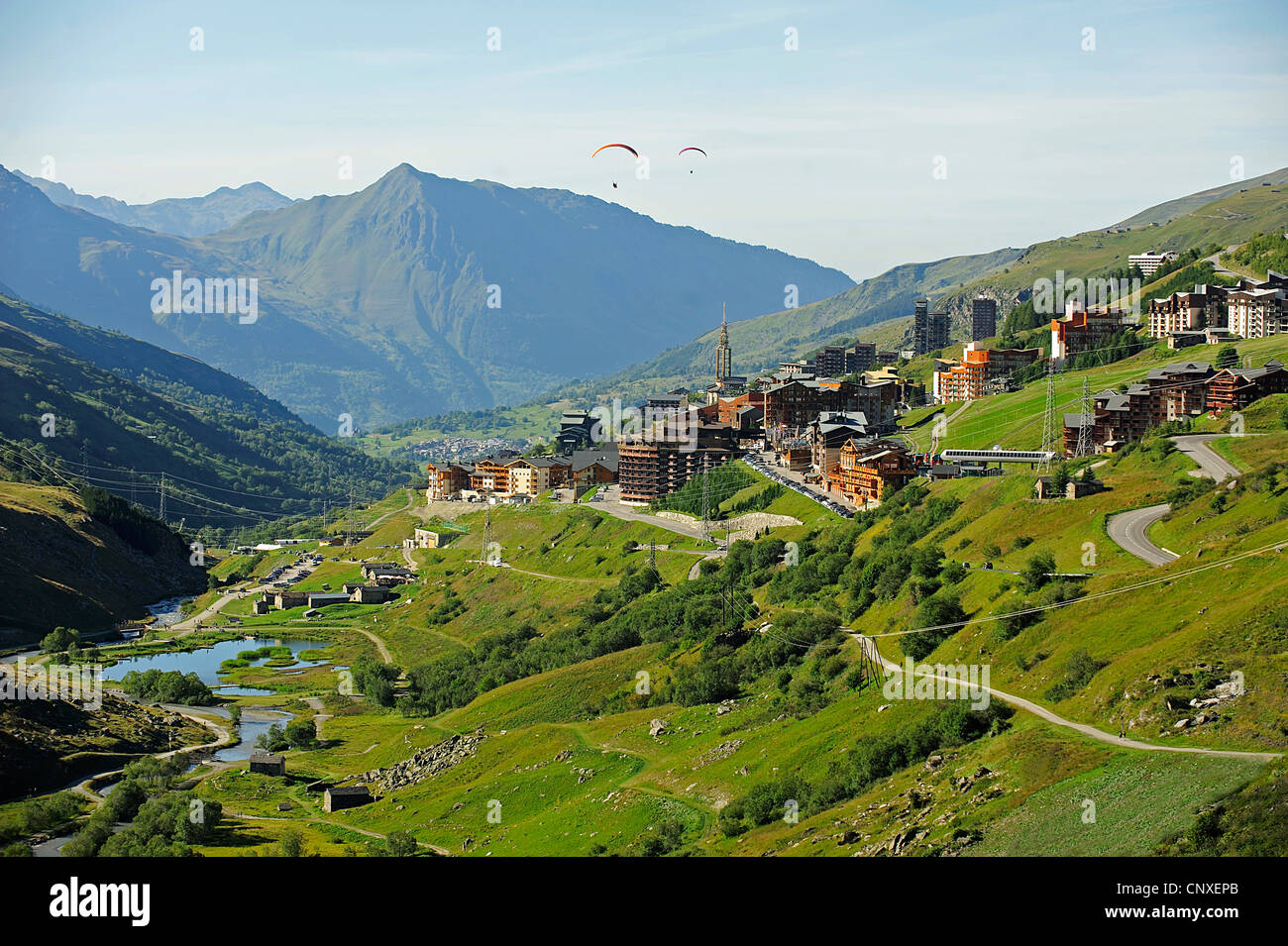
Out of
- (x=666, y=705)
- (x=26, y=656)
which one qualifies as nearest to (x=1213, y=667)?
(x=666, y=705)

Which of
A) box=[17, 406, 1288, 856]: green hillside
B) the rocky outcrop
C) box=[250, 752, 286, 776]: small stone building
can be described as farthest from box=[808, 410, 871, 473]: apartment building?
box=[250, 752, 286, 776]: small stone building

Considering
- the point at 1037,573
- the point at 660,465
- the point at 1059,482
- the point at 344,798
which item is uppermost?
the point at 1059,482

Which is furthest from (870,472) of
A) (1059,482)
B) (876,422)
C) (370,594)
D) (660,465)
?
(370,594)

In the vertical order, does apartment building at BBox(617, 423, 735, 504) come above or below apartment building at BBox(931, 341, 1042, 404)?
below

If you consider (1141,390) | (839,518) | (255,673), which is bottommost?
(255,673)

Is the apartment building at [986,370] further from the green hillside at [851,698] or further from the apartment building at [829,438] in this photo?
the green hillside at [851,698]

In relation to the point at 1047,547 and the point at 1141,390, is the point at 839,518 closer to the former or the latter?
the point at 1141,390

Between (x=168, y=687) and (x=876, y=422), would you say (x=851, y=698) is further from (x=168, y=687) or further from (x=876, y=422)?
(x=876, y=422)

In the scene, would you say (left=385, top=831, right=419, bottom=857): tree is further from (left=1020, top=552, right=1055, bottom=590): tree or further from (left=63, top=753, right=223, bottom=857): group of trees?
(left=1020, top=552, right=1055, bottom=590): tree
